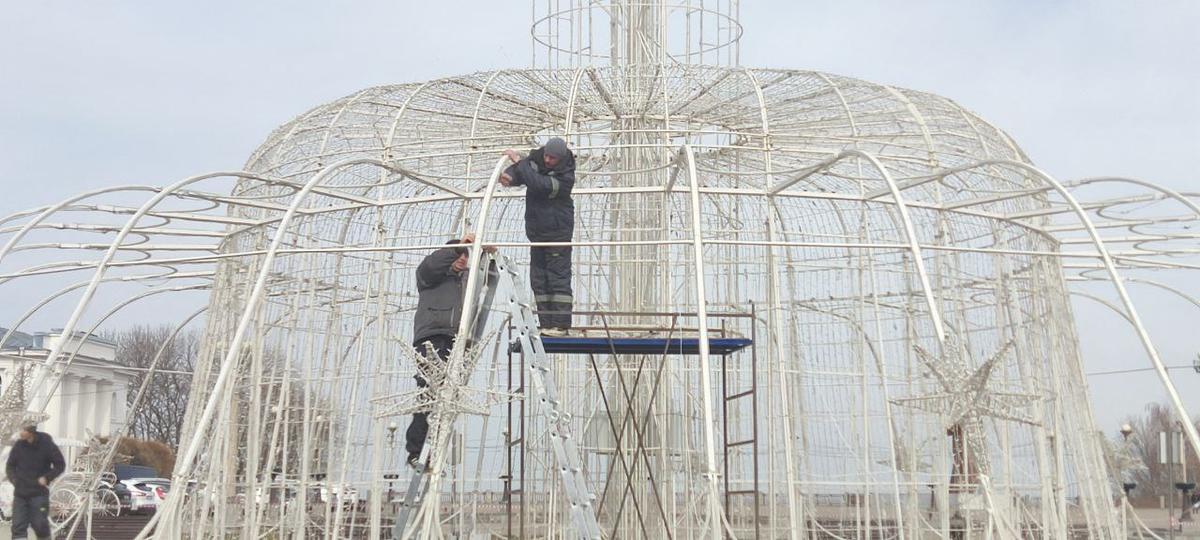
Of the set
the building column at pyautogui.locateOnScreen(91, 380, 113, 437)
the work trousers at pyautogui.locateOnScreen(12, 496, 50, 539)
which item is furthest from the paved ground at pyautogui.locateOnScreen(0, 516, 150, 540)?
the building column at pyautogui.locateOnScreen(91, 380, 113, 437)

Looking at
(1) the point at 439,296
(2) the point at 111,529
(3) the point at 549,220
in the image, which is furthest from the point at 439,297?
(2) the point at 111,529

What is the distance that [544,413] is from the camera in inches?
513

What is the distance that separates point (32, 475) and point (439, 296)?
5.29 meters

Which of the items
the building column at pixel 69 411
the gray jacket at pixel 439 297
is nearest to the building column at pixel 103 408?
the building column at pixel 69 411

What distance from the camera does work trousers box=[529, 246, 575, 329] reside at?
46.3ft

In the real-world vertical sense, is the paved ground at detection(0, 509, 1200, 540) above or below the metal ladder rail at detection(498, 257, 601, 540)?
below

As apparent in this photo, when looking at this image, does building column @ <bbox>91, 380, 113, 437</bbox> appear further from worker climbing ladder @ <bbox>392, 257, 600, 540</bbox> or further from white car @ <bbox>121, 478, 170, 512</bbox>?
worker climbing ladder @ <bbox>392, 257, 600, 540</bbox>

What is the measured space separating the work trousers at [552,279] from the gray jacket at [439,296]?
0.76 meters

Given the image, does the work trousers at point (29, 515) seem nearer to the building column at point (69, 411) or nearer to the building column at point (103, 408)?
the building column at point (69, 411)

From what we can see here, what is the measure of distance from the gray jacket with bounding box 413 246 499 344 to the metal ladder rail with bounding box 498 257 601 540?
2.96ft

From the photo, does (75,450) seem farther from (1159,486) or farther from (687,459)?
(687,459)

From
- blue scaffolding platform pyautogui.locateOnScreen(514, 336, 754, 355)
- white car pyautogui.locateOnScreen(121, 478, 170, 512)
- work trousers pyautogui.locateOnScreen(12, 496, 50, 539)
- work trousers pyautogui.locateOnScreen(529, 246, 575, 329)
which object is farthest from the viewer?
white car pyautogui.locateOnScreen(121, 478, 170, 512)

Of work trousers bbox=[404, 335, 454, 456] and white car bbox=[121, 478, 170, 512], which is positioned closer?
work trousers bbox=[404, 335, 454, 456]

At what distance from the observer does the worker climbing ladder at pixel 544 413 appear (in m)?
12.2
